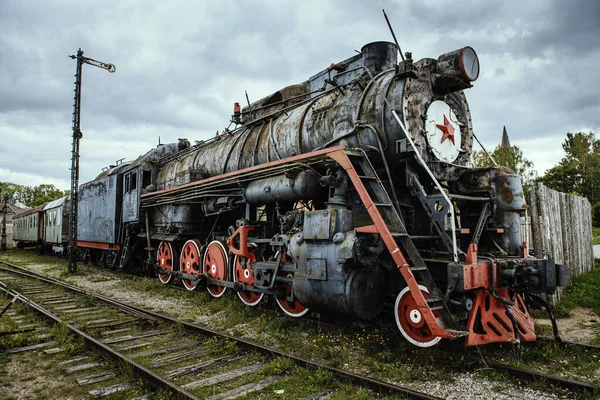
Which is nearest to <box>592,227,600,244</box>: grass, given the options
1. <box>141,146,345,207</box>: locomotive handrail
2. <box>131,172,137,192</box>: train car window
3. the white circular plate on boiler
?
the white circular plate on boiler

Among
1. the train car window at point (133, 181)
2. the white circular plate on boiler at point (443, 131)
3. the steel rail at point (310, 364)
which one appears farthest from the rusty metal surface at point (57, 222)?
the white circular plate on boiler at point (443, 131)

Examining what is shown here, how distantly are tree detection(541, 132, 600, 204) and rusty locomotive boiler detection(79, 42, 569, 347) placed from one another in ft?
128

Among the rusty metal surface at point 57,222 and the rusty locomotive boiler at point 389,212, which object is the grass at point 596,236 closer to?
the rusty locomotive boiler at point 389,212

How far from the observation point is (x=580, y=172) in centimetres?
4091

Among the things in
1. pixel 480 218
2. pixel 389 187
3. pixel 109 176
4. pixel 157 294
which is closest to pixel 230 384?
pixel 389 187

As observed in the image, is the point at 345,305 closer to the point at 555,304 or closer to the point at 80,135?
the point at 555,304

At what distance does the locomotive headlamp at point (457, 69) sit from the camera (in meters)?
5.17

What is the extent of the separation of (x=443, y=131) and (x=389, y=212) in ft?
4.88

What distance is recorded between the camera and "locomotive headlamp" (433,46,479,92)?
517cm

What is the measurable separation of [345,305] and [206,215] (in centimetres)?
463

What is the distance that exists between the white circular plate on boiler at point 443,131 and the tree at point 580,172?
38855 millimetres

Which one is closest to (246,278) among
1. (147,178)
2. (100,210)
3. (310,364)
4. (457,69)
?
(310,364)

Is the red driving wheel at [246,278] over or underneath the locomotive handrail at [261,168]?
underneath

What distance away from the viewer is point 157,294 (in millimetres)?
9062
